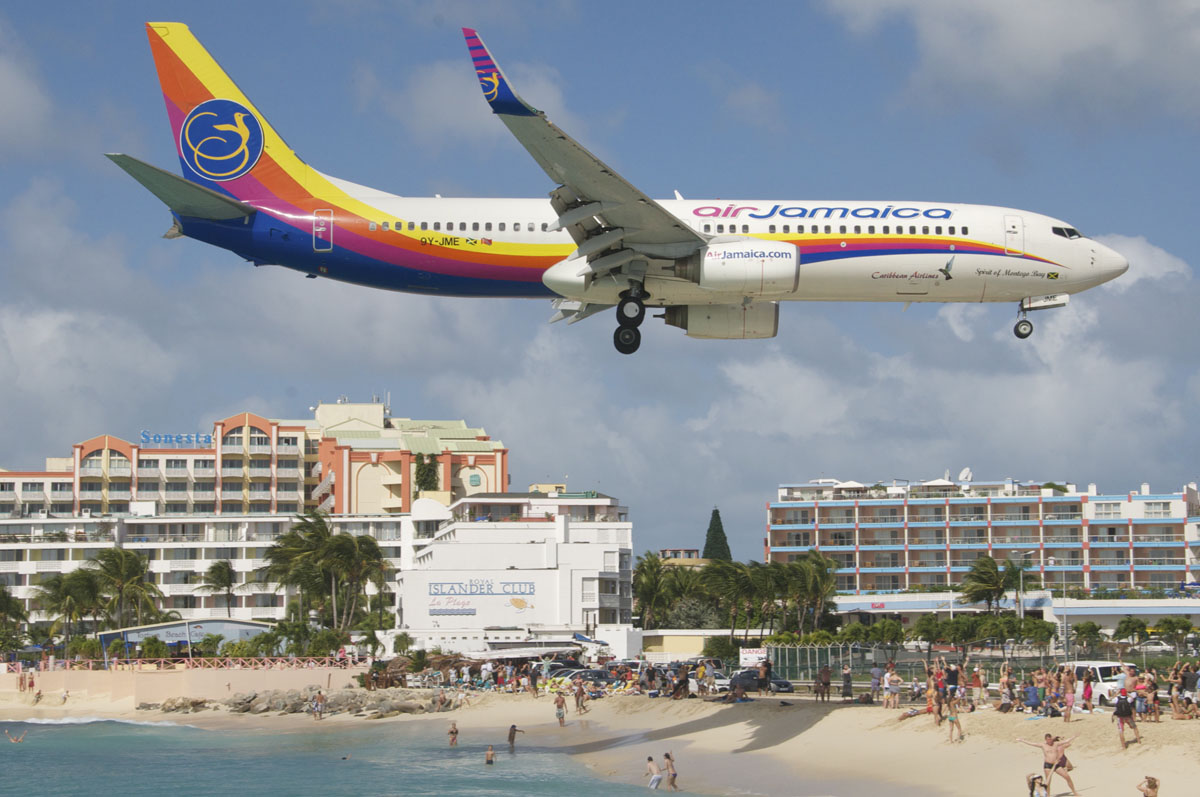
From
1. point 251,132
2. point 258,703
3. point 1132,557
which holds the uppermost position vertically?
point 251,132

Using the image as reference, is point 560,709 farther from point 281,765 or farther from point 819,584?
point 819,584

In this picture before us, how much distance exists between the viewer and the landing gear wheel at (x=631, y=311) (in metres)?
37.6

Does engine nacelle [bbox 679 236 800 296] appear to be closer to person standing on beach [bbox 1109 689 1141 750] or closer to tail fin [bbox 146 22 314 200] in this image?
tail fin [bbox 146 22 314 200]

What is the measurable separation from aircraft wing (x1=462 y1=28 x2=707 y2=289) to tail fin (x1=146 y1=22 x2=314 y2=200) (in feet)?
31.9

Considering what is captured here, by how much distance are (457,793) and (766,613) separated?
2048 inches

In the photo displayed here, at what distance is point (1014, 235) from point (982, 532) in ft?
266

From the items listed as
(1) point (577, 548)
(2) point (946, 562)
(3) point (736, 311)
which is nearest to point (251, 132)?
(3) point (736, 311)

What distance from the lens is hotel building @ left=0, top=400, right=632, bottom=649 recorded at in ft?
291

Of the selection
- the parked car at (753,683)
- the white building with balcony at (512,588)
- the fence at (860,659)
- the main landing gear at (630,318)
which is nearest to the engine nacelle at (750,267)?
the main landing gear at (630,318)

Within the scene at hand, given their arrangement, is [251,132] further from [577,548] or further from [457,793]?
[577,548]

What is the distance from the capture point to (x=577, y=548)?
294 feet

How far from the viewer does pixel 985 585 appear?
10175 centimetres

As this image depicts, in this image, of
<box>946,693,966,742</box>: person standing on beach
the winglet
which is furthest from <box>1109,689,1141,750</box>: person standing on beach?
the winglet

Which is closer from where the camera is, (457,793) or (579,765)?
(457,793)
